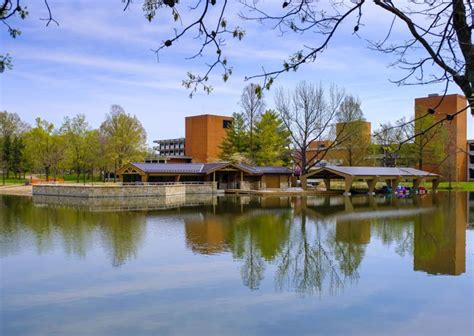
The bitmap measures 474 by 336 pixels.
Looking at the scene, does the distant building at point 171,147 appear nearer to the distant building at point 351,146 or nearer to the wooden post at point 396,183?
the distant building at point 351,146

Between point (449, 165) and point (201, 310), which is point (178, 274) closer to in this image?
point (201, 310)

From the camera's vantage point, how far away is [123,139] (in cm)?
4750

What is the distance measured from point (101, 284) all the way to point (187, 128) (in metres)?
61.8

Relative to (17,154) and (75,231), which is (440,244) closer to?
(75,231)

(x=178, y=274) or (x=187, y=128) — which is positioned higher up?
(x=187, y=128)

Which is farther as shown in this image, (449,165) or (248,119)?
(248,119)

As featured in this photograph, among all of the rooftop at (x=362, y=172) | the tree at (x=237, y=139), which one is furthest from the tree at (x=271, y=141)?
the rooftop at (x=362, y=172)

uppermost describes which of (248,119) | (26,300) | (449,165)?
(248,119)

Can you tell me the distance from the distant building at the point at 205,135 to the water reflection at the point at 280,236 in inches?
1640

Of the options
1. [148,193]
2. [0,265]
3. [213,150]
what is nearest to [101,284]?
[0,265]

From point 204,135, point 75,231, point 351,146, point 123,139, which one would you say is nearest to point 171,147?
point 204,135

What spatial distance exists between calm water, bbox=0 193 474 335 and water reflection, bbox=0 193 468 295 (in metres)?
0.06

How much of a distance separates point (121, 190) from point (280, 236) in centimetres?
2059

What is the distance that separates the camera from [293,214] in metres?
23.2
